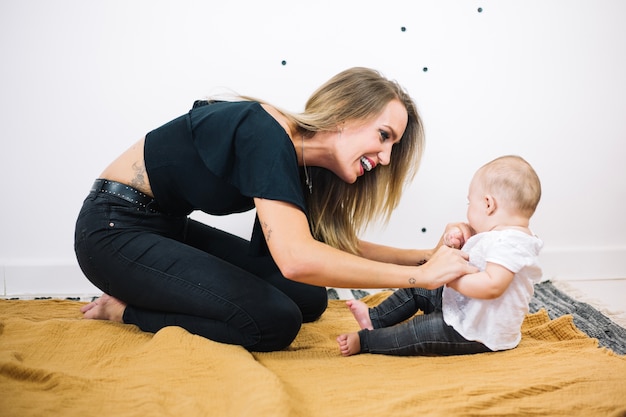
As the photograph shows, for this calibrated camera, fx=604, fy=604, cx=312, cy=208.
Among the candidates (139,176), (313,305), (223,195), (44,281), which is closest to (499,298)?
(313,305)

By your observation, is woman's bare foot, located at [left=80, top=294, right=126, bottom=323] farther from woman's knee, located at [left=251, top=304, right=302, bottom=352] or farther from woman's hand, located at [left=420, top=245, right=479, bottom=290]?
woman's hand, located at [left=420, top=245, right=479, bottom=290]

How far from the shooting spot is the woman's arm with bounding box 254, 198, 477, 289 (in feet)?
4.39

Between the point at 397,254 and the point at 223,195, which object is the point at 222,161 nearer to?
the point at 223,195

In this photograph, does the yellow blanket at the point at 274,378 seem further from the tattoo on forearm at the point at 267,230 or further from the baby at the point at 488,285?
the tattoo on forearm at the point at 267,230

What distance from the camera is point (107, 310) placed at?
5.66 ft

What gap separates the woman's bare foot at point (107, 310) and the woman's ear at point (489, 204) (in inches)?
40.5

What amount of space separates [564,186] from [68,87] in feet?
6.49

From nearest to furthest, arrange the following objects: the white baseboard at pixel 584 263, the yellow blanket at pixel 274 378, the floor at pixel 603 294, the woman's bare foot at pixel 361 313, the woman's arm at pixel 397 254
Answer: the yellow blanket at pixel 274 378, the woman's bare foot at pixel 361 313, the woman's arm at pixel 397 254, the floor at pixel 603 294, the white baseboard at pixel 584 263

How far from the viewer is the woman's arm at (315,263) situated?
134 centimetres

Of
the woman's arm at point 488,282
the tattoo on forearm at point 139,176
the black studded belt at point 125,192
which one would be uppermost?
the tattoo on forearm at point 139,176

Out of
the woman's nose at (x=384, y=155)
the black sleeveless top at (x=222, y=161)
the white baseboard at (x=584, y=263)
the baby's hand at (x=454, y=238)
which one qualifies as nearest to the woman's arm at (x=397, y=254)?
the baby's hand at (x=454, y=238)

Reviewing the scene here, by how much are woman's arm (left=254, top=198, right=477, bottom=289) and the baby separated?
0.43ft

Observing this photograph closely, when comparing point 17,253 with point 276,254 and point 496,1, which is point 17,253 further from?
point 496,1

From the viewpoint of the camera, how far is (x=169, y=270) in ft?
5.17
